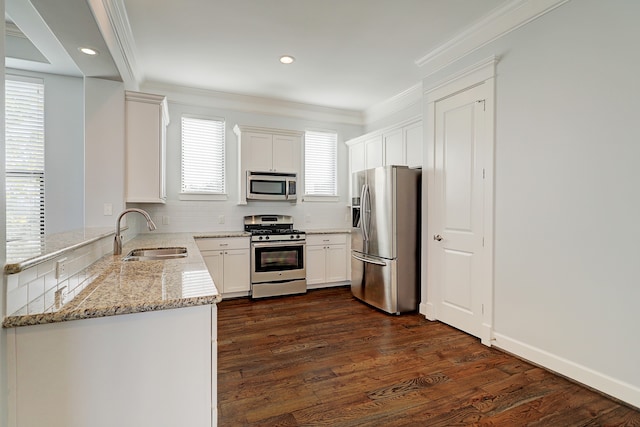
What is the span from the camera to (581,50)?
7.23 feet

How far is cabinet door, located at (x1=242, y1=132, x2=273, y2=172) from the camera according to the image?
455 centimetres

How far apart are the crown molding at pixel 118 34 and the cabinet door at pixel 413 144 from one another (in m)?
3.20

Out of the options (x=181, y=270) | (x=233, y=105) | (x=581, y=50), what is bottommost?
(x=181, y=270)

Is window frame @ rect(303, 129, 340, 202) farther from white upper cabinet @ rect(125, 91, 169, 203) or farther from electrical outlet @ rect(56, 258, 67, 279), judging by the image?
electrical outlet @ rect(56, 258, 67, 279)

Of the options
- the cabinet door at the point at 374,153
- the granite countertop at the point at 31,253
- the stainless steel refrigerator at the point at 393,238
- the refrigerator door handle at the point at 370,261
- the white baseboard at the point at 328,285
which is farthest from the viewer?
the white baseboard at the point at 328,285

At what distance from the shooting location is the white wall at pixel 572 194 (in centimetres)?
198

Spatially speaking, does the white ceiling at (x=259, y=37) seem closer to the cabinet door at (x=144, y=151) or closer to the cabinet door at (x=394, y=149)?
the cabinet door at (x=144, y=151)

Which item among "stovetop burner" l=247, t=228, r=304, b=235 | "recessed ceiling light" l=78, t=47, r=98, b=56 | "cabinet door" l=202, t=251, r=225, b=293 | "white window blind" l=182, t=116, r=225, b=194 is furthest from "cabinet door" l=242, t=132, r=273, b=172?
"recessed ceiling light" l=78, t=47, r=98, b=56

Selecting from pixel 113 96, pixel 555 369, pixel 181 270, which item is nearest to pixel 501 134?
pixel 555 369

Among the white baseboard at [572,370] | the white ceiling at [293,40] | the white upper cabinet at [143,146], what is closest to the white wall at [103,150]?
the white upper cabinet at [143,146]

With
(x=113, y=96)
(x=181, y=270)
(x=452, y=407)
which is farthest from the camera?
(x=113, y=96)

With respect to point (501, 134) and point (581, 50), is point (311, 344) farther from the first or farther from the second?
point (581, 50)

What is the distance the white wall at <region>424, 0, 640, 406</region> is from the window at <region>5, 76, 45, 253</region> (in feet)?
15.2

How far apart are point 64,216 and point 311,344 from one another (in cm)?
306
